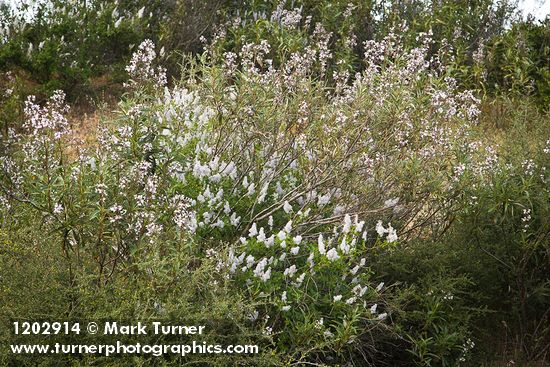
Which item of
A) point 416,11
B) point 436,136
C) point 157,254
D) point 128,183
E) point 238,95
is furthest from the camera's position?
point 416,11

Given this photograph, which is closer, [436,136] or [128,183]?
[128,183]

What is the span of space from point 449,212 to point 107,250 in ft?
7.54

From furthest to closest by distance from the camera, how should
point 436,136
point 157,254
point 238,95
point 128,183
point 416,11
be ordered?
point 416,11 < point 436,136 < point 238,95 < point 128,183 < point 157,254

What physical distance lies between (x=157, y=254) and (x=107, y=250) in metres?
0.54

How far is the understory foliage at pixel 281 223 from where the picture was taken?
160 inches

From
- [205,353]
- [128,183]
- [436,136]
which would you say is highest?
[436,136]

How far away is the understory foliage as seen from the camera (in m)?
4.06

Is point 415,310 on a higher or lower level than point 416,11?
lower

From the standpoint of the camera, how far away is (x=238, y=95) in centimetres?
500

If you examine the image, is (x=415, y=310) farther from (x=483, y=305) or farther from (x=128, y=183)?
(x=128, y=183)

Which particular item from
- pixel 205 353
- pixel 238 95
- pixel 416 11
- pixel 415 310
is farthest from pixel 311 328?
pixel 416 11

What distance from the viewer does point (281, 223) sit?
5.12m

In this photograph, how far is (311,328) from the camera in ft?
14.4

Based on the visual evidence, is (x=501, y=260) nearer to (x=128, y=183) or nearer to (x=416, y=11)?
(x=128, y=183)
